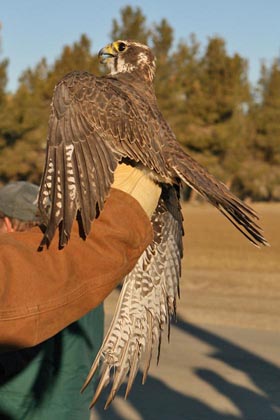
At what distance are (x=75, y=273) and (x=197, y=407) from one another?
5.81 m

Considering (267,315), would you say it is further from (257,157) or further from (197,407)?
(257,157)

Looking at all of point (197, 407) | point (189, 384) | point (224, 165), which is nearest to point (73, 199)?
point (197, 407)

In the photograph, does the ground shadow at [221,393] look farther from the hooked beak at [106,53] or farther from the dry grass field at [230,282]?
the hooked beak at [106,53]

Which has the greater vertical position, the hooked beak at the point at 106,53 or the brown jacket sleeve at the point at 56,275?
the hooked beak at the point at 106,53

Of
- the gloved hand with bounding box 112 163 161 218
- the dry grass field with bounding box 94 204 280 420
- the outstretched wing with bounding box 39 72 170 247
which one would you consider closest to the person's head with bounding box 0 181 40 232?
the outstretched wing with bounding box 39 72 170 247

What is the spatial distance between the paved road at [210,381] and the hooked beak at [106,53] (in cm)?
352

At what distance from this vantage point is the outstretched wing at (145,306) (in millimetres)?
2852

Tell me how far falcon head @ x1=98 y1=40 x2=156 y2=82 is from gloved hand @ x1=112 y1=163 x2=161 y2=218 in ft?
5.33

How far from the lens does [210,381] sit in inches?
328

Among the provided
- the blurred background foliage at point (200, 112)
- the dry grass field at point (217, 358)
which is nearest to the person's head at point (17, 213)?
the dry grass field at point (217, 358)

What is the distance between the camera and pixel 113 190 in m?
2.34

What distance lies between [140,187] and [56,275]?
55cm

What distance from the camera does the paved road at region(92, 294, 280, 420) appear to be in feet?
24.2

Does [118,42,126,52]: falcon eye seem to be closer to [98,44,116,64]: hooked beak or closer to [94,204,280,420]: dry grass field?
[98,44,116,64]: hooked beak
